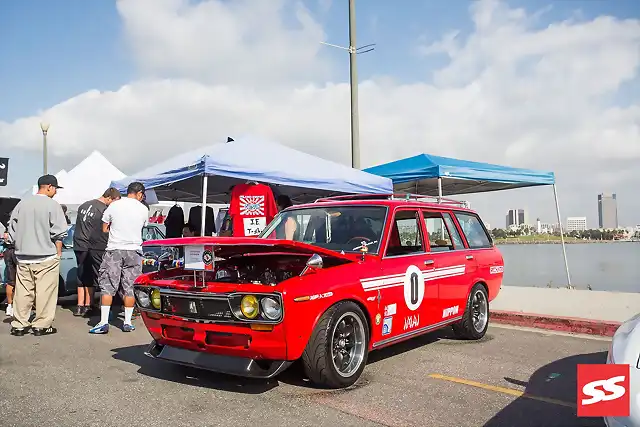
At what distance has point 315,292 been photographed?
3.81 metres

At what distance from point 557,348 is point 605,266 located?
7.34m

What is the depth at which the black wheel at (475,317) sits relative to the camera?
5.89m

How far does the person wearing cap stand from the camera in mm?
6383

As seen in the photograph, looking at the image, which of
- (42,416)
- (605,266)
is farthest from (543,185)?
(42,416)

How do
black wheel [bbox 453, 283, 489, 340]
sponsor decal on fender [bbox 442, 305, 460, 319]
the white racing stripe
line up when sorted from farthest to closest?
1. black wheel [bbox 453, 283, 489, 340]
2. sponsor decal on fender [bbox 442, 305, 460, 319]
3. the white racing stripe

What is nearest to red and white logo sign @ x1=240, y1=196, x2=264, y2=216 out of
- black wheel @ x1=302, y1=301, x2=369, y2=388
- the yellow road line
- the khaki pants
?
the khaki pants

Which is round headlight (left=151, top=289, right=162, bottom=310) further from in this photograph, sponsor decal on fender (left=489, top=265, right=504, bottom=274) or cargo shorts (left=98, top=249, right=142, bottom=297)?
sponsor decal on fender (left=489, top=265, right=504, bottom=274)

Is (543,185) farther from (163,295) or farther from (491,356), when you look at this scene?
(163,295)

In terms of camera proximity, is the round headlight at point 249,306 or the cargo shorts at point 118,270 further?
the cargo shorts at point 118,270

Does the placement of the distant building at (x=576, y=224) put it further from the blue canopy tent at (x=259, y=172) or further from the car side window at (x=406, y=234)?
the car side window at (x=406, y=234)

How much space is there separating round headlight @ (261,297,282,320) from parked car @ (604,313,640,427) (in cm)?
204

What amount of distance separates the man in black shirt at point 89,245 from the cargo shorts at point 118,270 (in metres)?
1.32

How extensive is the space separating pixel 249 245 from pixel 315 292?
0.63 meters

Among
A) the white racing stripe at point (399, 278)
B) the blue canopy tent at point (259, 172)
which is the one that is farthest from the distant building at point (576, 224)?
the white racing stripe at point (399, 278)
